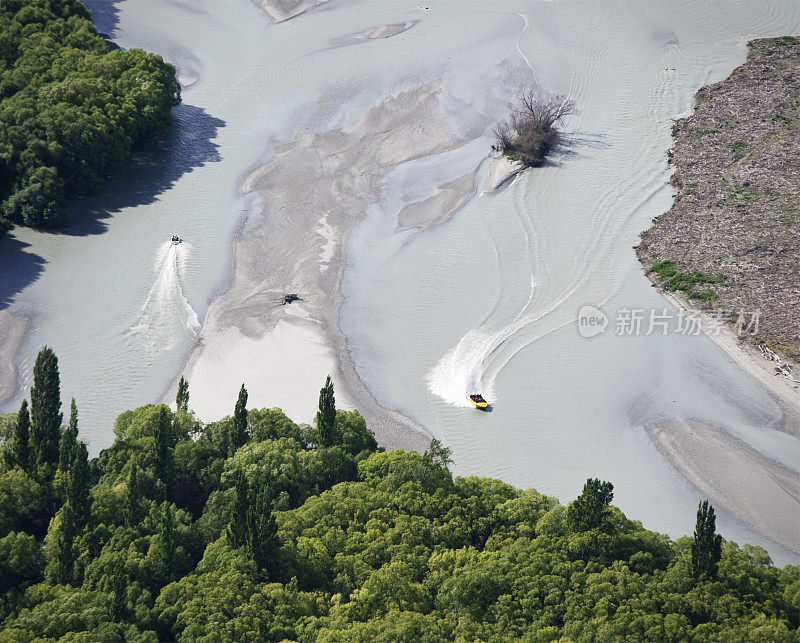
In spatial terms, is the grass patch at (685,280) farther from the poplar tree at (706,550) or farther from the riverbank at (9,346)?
the riverbank at (9,346)

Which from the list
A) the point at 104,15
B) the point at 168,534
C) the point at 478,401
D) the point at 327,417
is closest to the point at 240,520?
the point at 168,534

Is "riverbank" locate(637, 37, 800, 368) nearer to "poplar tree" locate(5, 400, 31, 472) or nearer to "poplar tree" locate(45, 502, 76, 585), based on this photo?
"poplar tree" locate(5, 400, 31, 472)

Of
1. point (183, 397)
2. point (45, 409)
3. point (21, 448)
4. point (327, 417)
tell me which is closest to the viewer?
point (21, 448)

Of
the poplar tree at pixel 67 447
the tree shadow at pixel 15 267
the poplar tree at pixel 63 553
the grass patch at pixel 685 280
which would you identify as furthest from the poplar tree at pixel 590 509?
the tree shadow at pixel 15 267

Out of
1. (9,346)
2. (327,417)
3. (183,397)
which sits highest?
(9,346)

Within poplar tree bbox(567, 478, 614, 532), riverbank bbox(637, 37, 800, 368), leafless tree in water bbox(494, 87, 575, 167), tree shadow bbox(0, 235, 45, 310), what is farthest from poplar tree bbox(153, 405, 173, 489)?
leafless tree in water bbox(494, 87, 575, 167)

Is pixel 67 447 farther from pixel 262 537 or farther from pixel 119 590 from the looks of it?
pixel 262 537
